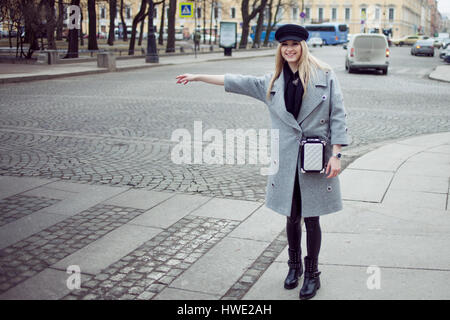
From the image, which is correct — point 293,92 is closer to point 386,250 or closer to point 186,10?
point 386,250

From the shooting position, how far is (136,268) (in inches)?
167

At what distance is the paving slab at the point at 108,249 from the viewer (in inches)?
169

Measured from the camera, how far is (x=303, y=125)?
3.69m

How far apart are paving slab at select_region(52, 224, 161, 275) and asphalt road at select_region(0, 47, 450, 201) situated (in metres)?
1.44

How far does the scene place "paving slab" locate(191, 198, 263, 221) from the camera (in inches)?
217

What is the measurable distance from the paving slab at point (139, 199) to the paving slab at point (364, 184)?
1950 mm

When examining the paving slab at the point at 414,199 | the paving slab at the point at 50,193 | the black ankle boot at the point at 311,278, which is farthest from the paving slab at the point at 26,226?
the paving slab at the point at 414,199

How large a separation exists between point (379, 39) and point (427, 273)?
2176 cm

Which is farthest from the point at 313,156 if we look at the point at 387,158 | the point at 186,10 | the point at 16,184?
the point at 186,10

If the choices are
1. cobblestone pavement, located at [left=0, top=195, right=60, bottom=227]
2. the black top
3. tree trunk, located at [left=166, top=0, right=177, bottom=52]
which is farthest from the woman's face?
tree trunk, located at [left=166, top=0, right=177, bottom=52]

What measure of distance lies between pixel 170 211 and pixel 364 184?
2.35 meters
